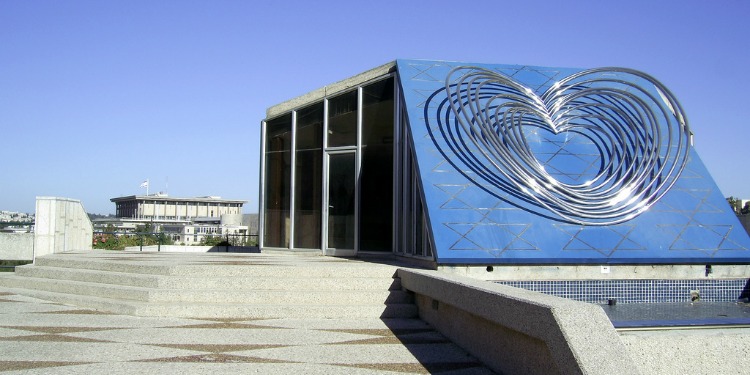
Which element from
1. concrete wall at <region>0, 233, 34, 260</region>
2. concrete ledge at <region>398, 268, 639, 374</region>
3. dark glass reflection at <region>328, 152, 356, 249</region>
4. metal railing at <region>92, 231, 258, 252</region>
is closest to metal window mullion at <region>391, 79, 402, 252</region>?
dark glass reflection at <region>328, 152, 356, 249</region>

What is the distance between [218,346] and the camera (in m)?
7.05

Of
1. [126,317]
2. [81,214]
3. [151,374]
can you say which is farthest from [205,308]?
[81,214]

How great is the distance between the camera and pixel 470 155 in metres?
12.0

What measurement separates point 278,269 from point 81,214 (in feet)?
25.4

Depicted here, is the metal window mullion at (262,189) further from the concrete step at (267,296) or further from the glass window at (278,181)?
the concrete step at (267,296)

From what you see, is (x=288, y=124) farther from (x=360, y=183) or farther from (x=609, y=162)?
(x=609, y=162)

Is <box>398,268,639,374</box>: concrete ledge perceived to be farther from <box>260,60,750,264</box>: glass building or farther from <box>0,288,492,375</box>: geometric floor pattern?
<box>260,60,750,264</box>: glass building

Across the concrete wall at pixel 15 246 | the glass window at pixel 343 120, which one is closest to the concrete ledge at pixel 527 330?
the glass window at pixel 343 120

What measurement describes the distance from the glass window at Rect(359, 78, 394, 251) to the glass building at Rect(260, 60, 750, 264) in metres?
0.03

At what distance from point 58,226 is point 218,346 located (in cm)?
873

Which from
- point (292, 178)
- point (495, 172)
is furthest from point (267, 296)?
point (292, 178)

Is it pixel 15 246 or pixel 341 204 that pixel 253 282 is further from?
pixel 15 246

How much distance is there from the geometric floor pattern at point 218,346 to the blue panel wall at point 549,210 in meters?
2.28

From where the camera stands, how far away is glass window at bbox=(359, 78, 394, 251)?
13.7 metres
